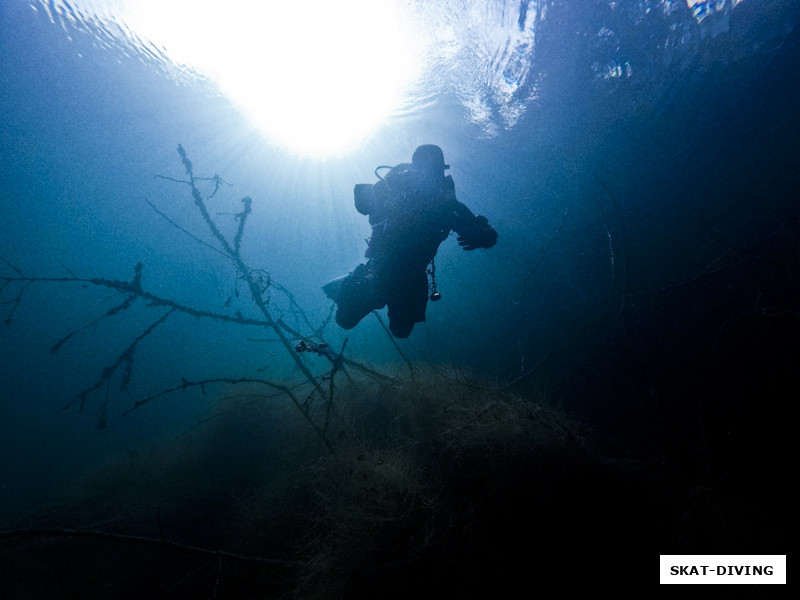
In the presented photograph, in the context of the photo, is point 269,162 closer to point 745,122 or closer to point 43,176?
point 43,176

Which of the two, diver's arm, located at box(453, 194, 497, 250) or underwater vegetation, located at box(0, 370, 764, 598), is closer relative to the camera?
underwater vegetation, located at box(0, 370, 764, 598)

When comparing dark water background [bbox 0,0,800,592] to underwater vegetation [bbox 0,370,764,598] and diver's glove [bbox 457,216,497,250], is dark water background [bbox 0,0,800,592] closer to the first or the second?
underwater vegetation [bbox 0,370,764,598]

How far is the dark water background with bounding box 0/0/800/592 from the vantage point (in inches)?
182

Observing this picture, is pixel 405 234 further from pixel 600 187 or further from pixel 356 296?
pixel 600 187

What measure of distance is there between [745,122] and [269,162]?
20.7 meters

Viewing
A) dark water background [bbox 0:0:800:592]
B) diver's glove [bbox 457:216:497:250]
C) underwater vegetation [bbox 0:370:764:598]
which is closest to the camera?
underwater vegetation [bbox 0:370:764:598]

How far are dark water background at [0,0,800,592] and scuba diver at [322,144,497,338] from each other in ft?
5.79

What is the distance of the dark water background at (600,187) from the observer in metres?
4.61

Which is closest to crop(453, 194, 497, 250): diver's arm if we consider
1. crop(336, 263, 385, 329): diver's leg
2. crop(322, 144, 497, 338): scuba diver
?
crop(322, 144, 497, 338): scuba diver

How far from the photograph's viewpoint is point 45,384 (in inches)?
1294

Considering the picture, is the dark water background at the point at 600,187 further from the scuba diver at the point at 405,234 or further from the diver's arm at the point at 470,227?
the scuba diver at the point at 405,234

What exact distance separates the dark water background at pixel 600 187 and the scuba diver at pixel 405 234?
1766 mm

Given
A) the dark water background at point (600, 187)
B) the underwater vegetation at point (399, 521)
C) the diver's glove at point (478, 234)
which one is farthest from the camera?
the dark water background at point (600, 187)

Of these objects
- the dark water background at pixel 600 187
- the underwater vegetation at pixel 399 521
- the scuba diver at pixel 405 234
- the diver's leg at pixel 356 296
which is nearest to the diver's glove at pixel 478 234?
the scuba diver at pixel 405 234
